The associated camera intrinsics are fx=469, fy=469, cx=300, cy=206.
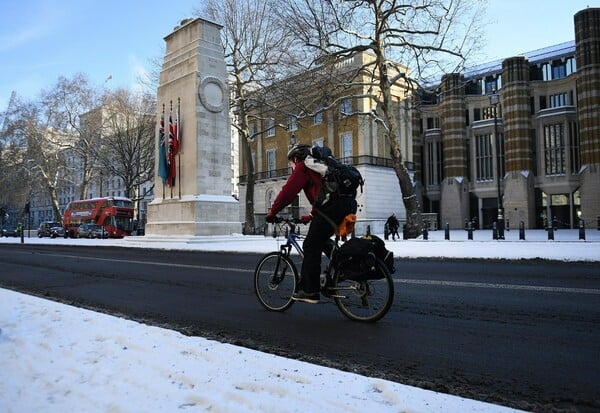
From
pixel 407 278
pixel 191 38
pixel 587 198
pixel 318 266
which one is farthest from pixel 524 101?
pixel 318 266

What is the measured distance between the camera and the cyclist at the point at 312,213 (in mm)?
4484

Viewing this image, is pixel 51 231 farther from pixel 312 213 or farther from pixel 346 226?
pixel 346 226

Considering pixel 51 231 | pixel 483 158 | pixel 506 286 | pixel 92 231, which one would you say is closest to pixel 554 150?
pixel 483 158

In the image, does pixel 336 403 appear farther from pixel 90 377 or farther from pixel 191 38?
pixel 191 38

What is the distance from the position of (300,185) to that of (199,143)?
19984 millimetres

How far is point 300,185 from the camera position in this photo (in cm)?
461

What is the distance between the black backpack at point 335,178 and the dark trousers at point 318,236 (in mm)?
84

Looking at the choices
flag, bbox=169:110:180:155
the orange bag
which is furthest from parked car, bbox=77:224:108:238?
the orange bag

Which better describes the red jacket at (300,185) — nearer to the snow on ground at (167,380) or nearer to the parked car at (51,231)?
the snow on ground at (167,380)

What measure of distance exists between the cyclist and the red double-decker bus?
124ft

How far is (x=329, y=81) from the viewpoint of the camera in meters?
24.0

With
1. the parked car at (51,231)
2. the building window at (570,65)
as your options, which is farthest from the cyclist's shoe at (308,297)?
the parked car at (51,231)

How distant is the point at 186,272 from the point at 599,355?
299 inches

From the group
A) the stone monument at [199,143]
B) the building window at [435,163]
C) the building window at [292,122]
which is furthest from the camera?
the building window at [435,163]
